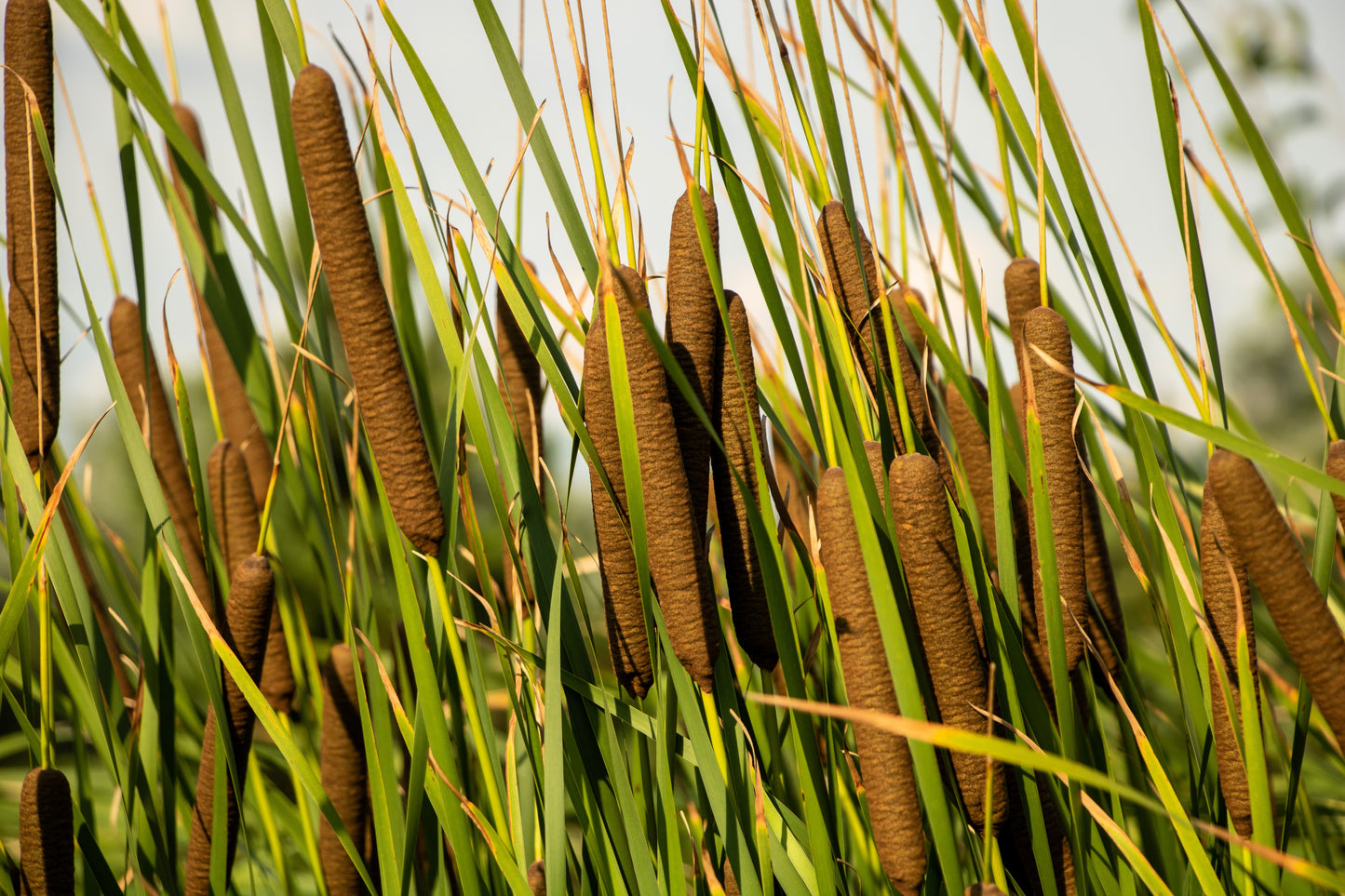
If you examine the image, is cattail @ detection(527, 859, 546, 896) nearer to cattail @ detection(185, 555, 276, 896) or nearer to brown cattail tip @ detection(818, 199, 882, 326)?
cattail @ detection(185, 555, 276, 896)

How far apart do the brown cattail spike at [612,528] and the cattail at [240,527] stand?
1.49 ft

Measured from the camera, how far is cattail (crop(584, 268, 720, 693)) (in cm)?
54

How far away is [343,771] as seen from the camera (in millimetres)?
818

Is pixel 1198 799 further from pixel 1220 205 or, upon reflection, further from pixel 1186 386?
pixel 1220 205

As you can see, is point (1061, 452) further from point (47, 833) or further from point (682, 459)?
point (47, 833)

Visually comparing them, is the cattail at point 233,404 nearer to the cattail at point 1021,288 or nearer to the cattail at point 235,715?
the cattail at point 235,715

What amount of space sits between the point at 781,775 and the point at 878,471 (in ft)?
0.89

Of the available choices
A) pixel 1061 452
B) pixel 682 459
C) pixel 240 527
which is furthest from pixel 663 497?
pixel 240 527

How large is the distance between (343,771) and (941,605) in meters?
0.57

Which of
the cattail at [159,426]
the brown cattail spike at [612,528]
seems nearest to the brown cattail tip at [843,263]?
the brown cattail spike at [612,528]

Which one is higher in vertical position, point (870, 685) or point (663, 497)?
point (663, 497)

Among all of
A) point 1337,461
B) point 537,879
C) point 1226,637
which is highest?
point 1337,461

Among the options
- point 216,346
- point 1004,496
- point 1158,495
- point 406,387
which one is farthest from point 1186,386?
point 216,346

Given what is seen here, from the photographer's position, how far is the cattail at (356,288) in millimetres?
579
